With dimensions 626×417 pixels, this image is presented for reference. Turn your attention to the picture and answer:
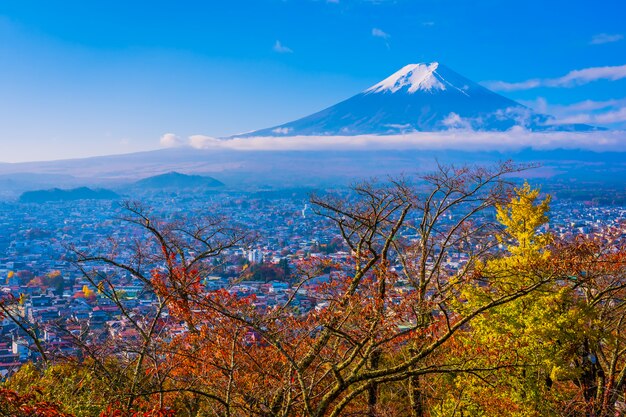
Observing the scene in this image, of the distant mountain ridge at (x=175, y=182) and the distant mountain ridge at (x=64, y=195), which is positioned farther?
the distant mountain ridge at (x=175, y=182)

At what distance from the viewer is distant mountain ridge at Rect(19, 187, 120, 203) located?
96.0 meters

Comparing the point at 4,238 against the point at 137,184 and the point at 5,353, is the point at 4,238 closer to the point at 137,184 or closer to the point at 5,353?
the point at 5,353

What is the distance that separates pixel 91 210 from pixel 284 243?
149 feet

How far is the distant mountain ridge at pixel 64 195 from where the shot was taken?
96000 millimetres

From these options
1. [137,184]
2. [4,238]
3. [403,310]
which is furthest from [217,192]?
[403,310]

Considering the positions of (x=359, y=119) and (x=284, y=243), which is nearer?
(x=284, y=243)

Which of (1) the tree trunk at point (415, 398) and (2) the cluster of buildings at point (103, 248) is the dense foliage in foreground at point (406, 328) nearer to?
(1) the tree trunk at point (415, 398)

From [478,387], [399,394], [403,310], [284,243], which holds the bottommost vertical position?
[284,243]

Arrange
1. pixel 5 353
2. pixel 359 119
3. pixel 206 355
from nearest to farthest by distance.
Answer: pixel 206 355 → pixel 5 353 → pixel 359 119

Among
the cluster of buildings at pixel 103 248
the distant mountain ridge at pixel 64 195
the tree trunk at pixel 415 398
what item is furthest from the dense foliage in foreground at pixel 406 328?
the distant mountain ridge at pixel 64 195

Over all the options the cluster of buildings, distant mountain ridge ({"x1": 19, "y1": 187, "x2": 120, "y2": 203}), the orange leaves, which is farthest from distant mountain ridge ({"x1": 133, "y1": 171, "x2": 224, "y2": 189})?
the orange leaves

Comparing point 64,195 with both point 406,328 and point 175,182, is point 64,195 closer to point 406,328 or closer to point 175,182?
point 175,182

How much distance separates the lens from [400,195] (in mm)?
9656

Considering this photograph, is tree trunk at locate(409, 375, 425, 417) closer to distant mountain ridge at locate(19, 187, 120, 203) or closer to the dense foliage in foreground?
the dense foliage in foreground
